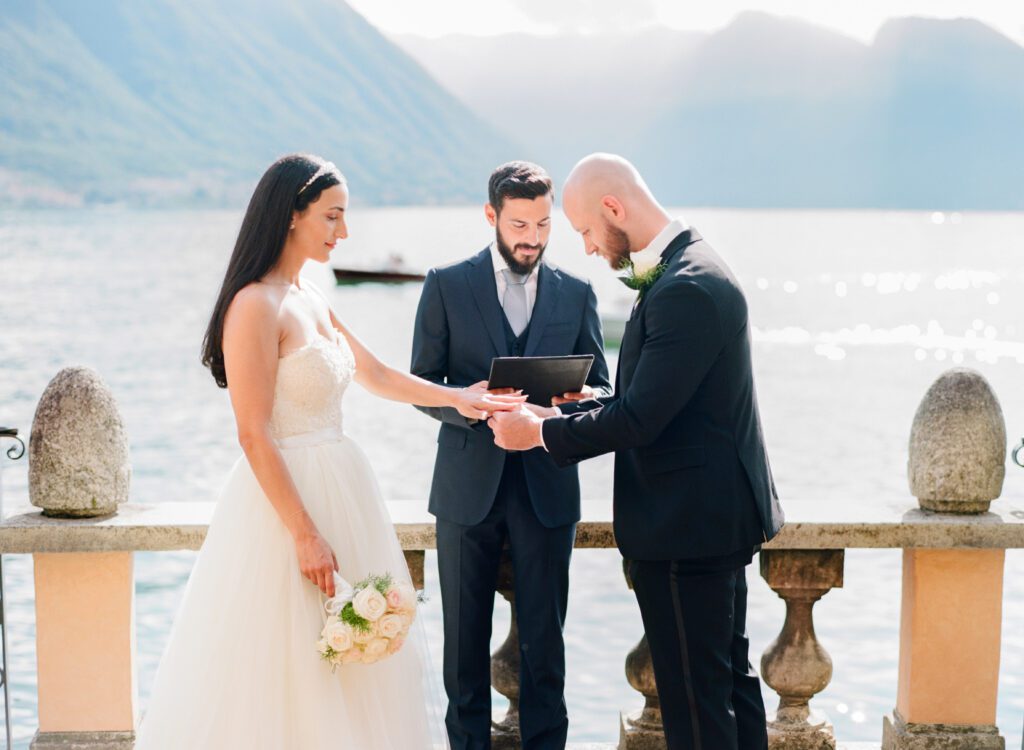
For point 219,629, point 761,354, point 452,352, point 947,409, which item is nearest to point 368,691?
point 219,629

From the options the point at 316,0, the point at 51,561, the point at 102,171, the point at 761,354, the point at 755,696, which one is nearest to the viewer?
the point at 755,696

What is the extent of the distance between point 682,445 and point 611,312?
41.0 metres

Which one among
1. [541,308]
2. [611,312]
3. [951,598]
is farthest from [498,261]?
[611,312]

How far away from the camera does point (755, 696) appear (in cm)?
337

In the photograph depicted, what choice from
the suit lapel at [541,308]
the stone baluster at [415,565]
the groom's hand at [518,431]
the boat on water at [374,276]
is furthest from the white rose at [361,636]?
the boat on water at [374,276]

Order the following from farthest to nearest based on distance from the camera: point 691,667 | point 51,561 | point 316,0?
point 316,0 < point 51,561 < point 691,667

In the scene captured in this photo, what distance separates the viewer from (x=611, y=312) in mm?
43969

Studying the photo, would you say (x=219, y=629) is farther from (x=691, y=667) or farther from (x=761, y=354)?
(x=761, y=354)

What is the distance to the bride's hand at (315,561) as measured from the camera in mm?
3113

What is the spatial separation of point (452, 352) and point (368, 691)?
1097 millimetres

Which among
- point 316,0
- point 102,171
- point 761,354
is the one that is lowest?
point 761,354

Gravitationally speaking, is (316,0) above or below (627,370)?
above

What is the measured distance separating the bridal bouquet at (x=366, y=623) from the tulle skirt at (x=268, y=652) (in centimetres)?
16

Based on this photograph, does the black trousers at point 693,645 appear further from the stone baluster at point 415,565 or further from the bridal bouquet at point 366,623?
the stone baluster at point 415,565
